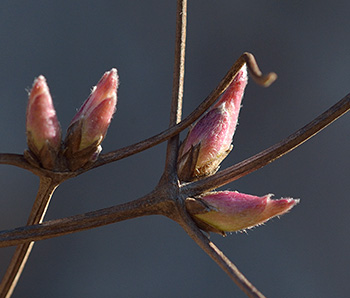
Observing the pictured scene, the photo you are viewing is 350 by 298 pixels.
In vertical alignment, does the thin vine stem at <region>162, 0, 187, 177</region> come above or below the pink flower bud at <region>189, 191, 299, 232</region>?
above

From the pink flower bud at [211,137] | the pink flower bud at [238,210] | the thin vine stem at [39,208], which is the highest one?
the thin vine stem at [39,208]

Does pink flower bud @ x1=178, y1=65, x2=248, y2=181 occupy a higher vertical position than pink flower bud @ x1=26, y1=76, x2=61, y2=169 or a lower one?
lower

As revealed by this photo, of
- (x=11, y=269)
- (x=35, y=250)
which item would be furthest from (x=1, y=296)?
(x=35, y=250)

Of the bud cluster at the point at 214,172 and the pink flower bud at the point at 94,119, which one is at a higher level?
the pink flower bud at the point at 94,119

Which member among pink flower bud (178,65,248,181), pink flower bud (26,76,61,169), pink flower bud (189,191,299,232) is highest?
pink flower bud (26,76,61,169)
